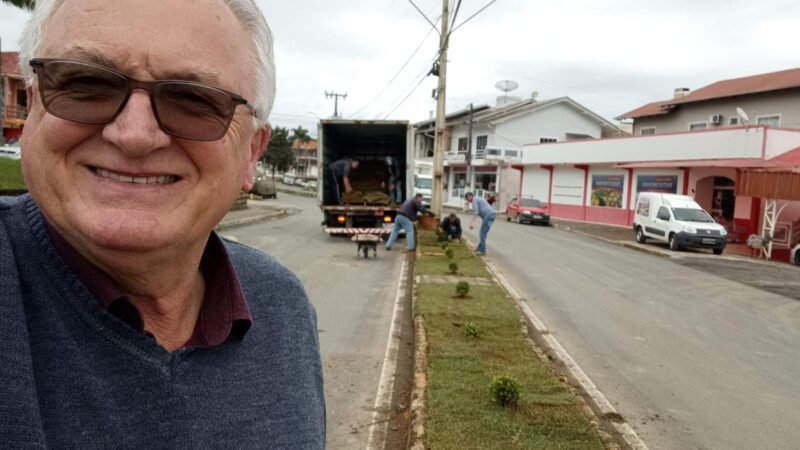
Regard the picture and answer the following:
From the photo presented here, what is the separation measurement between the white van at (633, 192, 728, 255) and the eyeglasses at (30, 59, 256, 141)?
886 inches

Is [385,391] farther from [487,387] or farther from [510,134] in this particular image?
[510,134]

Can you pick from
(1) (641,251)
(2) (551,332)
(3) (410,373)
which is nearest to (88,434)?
(3) (410,373)

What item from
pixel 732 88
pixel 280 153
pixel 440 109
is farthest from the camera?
pixel 280 153

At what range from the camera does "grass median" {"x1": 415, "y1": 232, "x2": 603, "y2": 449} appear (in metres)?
4.42

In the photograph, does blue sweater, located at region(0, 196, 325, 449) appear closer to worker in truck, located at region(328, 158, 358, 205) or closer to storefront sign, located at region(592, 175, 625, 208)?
worker in truck, located at region(328, 158, 358, 205)

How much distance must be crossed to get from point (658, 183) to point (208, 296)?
31.7m

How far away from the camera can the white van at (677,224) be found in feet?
69.5

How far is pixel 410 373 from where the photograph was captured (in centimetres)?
639

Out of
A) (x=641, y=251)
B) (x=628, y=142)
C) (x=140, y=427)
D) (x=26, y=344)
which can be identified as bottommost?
(x=641, y=251)

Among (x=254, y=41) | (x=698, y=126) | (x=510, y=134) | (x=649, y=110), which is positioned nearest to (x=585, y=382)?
(x=254, y=41)

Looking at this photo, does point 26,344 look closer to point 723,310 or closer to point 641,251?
point 723,310

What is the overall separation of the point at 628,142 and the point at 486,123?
17569 mm

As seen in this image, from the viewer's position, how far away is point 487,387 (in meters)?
5.43

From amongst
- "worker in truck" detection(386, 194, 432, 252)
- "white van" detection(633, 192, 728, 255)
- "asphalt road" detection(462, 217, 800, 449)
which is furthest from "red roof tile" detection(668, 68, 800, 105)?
"worker in truck" detection(386, 194, 432, 252)
